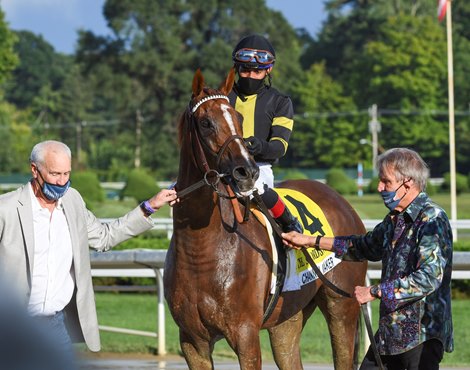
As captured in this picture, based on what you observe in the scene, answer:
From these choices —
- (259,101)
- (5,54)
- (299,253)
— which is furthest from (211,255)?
(5,54)

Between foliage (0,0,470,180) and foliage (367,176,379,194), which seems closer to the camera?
foliage (367,176,379,194)

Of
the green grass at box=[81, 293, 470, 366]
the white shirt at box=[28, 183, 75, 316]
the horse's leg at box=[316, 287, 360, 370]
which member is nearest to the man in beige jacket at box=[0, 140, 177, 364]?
the white shirt at box=[28, 183, 75, 316]

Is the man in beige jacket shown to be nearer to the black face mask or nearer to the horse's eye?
the horse's eye

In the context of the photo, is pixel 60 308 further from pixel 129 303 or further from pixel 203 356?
pixel 129 303

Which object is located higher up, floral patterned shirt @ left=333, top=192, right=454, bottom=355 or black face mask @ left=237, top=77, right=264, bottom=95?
black face mask @ left=237, top=77, right=264, bottom=95

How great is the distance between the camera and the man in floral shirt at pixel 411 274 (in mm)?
4211

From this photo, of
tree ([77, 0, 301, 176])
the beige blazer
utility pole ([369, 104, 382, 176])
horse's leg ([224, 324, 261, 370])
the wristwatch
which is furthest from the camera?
tree ([77, 0, 301, 176])

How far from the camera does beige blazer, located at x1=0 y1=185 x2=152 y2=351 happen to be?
455 cm

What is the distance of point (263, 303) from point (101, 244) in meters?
0.94

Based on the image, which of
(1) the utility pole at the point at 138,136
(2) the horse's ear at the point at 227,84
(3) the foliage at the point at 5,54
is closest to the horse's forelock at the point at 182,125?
(2) the horse's ear at the point at 227,84

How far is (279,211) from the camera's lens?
5.49m

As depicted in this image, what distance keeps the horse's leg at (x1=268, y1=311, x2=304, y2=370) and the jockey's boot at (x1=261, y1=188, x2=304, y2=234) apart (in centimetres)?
104

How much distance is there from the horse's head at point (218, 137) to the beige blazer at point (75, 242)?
51 centimetres

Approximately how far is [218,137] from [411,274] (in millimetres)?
1315
